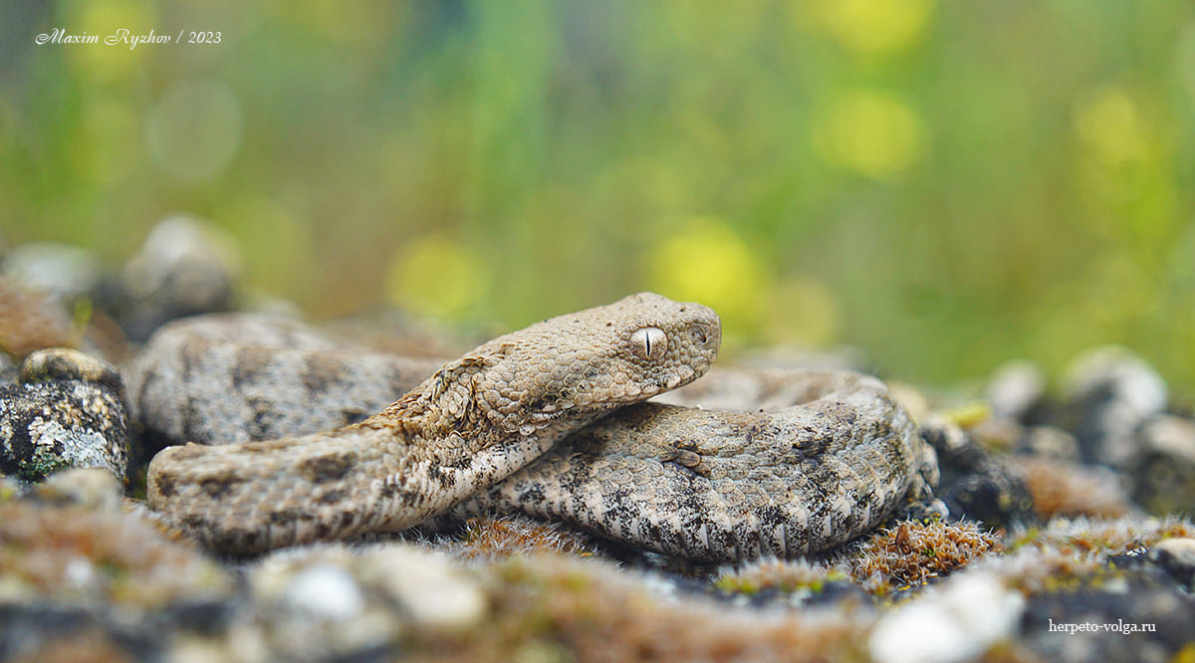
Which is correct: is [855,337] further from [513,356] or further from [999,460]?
[513,356]

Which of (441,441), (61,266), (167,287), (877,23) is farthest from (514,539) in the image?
(877,23)

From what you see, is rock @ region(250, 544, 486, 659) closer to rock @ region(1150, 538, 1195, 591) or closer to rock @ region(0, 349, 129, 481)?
rock @ region(0, 349, 129, 481)

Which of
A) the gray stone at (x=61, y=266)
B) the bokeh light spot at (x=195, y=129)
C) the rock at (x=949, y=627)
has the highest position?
the bokeh light spot at (x=195, y=129)

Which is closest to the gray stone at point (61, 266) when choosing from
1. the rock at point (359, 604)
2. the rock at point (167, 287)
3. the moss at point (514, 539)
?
the rock at point (167, 287)

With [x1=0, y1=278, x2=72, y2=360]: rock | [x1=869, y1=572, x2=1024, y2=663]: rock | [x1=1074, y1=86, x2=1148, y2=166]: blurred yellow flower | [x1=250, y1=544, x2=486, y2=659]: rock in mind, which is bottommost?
[x1=869, y1=572, x2=1024, y2=663]: rock

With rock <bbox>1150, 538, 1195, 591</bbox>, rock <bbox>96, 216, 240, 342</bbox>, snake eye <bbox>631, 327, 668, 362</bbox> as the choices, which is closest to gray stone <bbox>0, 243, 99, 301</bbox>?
rock <bbox>96, 216, 240, 342</bbox>

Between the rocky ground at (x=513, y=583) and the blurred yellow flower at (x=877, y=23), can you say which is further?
the blurred yellow flower at (x=877, y=23)

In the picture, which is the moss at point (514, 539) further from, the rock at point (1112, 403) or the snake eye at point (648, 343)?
the rock at point (1112, 403)
